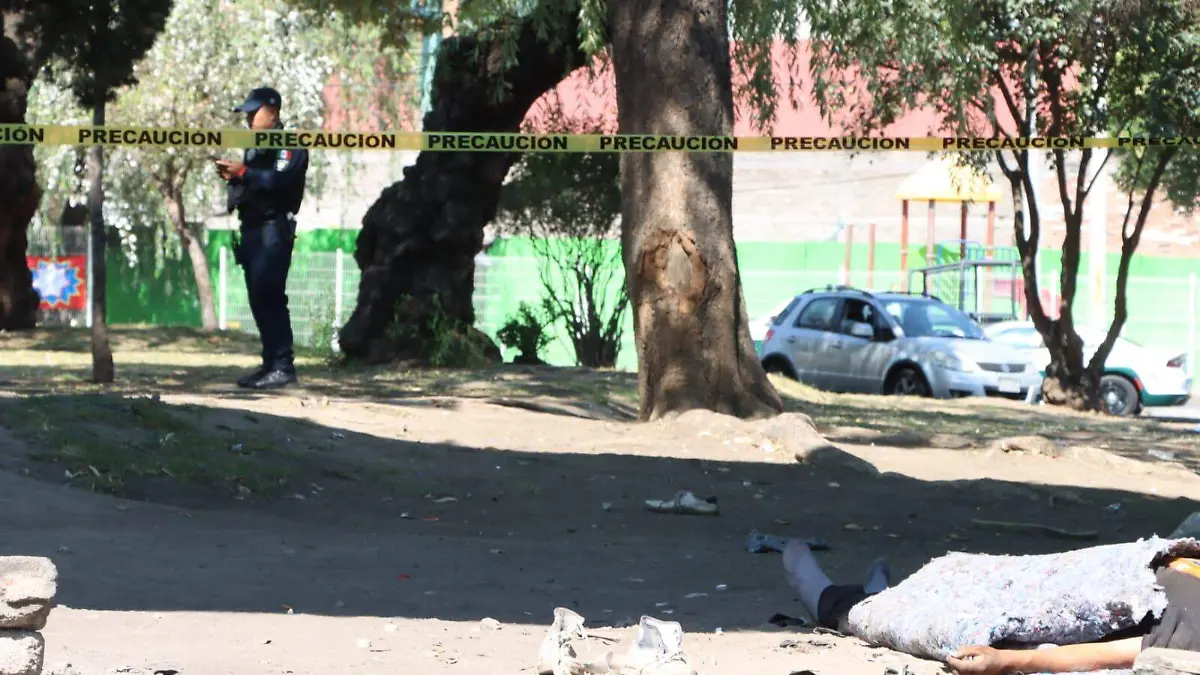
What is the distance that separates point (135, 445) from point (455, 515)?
174 centimetres

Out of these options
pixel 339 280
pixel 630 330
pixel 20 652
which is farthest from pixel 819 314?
pixel 20 652

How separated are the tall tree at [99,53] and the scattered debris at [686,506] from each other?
4726 mm

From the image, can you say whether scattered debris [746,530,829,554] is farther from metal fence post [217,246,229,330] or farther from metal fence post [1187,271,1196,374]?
metal fence post [217,246,229,330]

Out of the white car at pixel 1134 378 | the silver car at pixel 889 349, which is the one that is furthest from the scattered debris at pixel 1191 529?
the white car at pixel 1134 378

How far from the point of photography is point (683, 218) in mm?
11383

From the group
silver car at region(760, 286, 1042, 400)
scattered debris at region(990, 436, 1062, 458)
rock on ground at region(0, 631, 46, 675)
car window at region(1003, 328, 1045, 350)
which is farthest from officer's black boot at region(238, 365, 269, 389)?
car window at region(1003, 328, 1045, 350)

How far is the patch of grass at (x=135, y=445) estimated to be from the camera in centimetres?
830

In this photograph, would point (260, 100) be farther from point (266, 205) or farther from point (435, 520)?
point (435, 520)

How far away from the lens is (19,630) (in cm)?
422

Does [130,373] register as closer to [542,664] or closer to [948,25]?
[948,25]

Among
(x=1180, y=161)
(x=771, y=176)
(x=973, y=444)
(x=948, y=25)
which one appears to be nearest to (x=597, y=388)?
(x=973, y=444)

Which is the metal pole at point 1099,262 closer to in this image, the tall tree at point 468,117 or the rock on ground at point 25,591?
the tall tree at point 468,117

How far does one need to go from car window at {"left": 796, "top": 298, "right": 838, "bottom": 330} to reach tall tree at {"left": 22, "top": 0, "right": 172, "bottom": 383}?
401 inches

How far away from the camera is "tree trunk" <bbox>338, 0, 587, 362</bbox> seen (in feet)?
54.1
